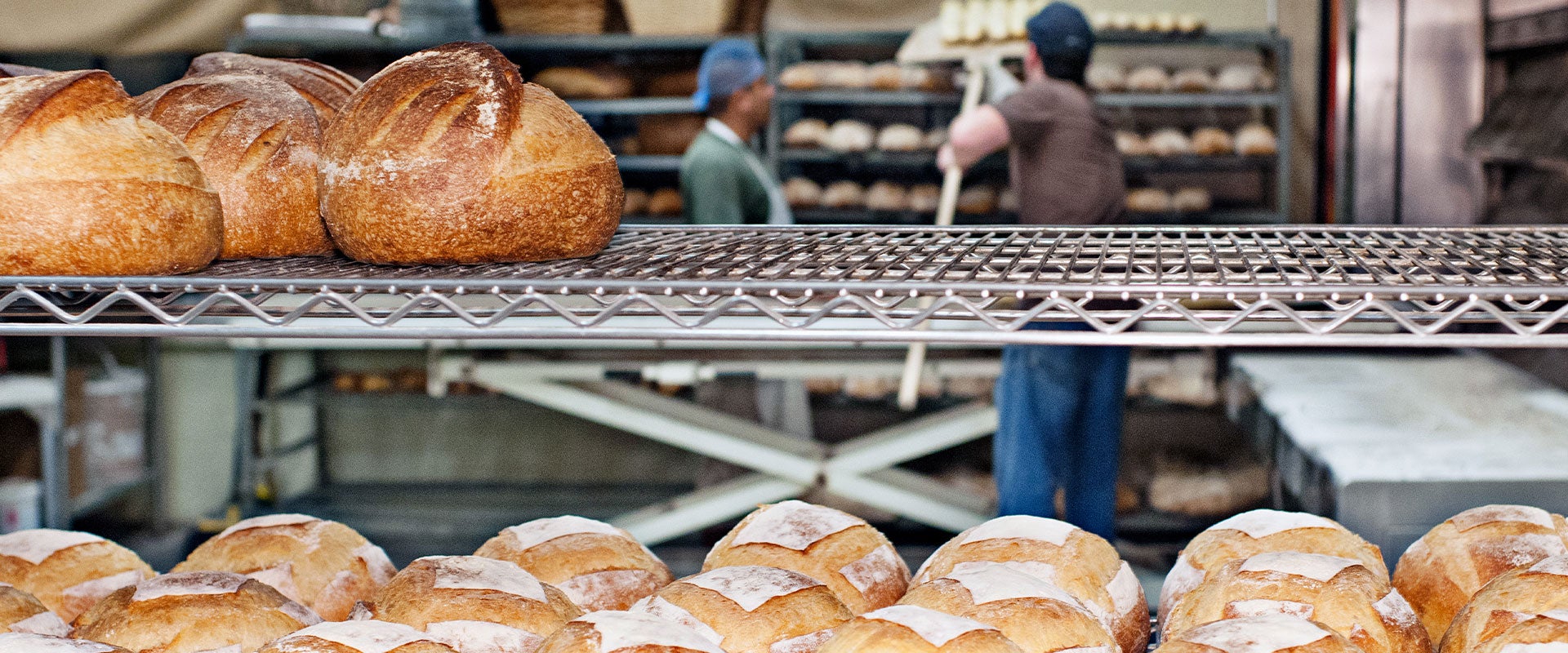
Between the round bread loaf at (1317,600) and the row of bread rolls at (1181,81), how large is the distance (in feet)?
10.6

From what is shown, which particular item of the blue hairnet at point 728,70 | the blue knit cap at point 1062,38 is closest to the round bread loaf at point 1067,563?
the blue knit cap at point 1062,38

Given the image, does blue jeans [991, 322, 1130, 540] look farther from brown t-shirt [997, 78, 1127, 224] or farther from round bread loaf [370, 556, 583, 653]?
round bread loaf [370, 556, 583, 653]

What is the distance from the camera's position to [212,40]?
3770mm

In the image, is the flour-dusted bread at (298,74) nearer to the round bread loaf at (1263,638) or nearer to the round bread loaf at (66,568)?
the round bread loaf at (66,568)

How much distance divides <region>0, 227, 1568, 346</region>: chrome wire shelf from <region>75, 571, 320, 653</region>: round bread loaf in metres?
0.25

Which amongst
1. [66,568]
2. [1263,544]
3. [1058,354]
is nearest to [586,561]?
[66,568]

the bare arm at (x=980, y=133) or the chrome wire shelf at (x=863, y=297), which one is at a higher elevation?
the chrome wire shelf at (x=863, y=297)

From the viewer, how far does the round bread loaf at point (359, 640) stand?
2.98 ft

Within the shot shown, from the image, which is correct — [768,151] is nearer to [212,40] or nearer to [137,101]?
[212,40]

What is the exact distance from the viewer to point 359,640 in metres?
0.92

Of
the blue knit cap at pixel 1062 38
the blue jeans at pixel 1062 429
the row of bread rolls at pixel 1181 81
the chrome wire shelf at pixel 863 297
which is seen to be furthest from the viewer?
the row of bread rolls at pixel 1181 81

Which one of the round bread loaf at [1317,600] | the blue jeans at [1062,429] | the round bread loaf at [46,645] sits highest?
the round bread loaf at [46,645]

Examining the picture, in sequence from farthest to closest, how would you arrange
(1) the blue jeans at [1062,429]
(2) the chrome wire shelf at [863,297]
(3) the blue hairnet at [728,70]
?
(3) the blue hairnet at [728,70]
(1) the blue jeans at [1062,429]
(2) the chrome wire shelf at [863,297]

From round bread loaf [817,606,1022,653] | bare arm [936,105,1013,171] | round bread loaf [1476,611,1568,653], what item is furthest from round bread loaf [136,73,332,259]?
bare arm [936,105,1013,171]
